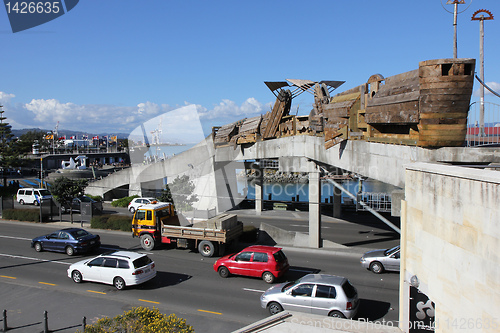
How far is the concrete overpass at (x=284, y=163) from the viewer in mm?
10514

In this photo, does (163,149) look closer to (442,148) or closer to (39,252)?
(39,252)

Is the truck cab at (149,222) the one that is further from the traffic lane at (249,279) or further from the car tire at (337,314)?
the car tire at (337,314)

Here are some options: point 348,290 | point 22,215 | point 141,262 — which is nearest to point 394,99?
point 348,290

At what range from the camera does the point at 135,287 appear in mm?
14953

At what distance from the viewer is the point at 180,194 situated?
1262 inches

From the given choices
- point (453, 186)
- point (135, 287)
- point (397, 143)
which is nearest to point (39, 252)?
point (135, 287)

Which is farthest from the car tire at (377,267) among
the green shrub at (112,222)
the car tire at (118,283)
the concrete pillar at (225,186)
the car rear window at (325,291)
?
the concrete pillar at (225,186)

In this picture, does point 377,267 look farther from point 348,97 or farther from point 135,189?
point 135,189

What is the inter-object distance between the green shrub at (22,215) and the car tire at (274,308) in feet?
76.4

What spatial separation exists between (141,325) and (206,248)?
11.1 meters

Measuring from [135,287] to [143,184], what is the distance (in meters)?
26.0

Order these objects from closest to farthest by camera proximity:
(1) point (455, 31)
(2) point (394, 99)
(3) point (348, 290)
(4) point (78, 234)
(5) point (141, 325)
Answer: (5) point (141, 325) → (2) point (394, 99) → (3) point (348, 290) → (1) point (455, 31) → (4) point (78, 234)

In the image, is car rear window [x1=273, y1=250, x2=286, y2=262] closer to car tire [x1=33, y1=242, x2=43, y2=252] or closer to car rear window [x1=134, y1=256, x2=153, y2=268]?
car rear window [x1=134, y1=256, x2=153, y2=268]

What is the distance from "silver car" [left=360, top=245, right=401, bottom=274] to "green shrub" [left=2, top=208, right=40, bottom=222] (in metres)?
24.5
